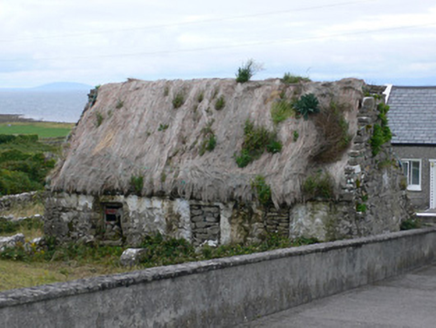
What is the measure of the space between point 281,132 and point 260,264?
9.47 meters

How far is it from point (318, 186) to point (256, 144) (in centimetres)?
229

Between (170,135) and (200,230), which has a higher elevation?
(170,135)

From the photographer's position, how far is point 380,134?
63.9ft

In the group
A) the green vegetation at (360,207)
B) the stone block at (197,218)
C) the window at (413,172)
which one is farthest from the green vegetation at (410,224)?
the window at (413,172)

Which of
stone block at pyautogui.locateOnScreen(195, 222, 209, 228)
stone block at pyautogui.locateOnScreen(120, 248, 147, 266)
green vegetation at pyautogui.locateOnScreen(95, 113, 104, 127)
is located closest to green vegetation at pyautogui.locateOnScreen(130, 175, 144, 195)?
stone block at pyautogui.locateOnScreen(120, 248, 147, 266)

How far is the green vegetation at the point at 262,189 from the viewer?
59.7 feet

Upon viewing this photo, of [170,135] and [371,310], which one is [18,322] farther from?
[170,135]

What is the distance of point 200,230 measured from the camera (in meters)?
19.2

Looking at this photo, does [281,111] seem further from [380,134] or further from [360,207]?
[360,207]

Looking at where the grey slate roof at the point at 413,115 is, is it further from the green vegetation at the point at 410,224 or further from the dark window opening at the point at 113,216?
the dark window opening at the point at 113,216

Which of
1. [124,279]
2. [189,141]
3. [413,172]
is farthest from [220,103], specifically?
[413,172]

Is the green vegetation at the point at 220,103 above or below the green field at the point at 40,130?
below

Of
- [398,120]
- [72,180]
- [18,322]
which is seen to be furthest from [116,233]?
[398,120]

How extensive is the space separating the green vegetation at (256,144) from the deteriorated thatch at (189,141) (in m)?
0.16
